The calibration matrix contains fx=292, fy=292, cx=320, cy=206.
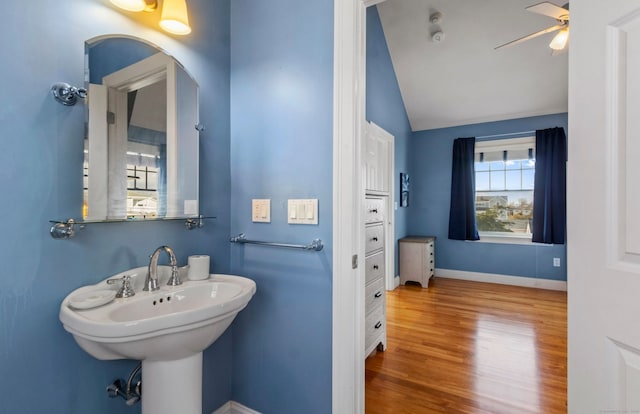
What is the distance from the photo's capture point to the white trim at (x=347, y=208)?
4.16 ft

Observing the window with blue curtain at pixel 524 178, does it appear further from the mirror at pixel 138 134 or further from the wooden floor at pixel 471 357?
the mirror at pixel 138 134

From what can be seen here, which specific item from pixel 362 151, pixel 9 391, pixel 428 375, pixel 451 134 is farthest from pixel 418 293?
pixel 9 391

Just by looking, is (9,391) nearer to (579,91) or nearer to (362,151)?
(362,151)

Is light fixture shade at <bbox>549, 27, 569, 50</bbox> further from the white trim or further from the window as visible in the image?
the white trim

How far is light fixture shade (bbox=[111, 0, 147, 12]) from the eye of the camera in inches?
45.3

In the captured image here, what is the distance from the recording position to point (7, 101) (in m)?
0.92

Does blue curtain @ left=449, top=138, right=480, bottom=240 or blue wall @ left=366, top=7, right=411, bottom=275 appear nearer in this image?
blue wall @ left=366, top=7, right=411, bottom=275

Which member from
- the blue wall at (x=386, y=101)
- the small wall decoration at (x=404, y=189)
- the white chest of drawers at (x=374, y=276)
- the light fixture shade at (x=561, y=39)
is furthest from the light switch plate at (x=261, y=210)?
the small wall decoration at (x=404, y=189)

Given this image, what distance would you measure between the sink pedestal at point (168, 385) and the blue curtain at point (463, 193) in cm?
440

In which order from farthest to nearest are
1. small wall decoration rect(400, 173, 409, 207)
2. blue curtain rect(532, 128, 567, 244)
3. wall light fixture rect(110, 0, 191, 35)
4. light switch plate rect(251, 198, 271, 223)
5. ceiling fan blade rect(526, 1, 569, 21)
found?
small wall decoration rect(400, 173, 409, 207)
blue curtain rect(532, 128, 567, 244)
ceiling fan blade rect(526, 1, 569, 21)
light switch plate rect(251, 198, 271, 223)
wall light fixture rect(110, 0, 191, 35)

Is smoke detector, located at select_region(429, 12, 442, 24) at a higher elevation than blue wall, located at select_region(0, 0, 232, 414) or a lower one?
higher

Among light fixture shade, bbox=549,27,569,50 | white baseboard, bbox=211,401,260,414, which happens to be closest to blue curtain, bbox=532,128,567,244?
light fixture shade, bbox=549,27,569,50

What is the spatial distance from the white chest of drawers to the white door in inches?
56.8

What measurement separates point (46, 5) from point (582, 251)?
186 cm
